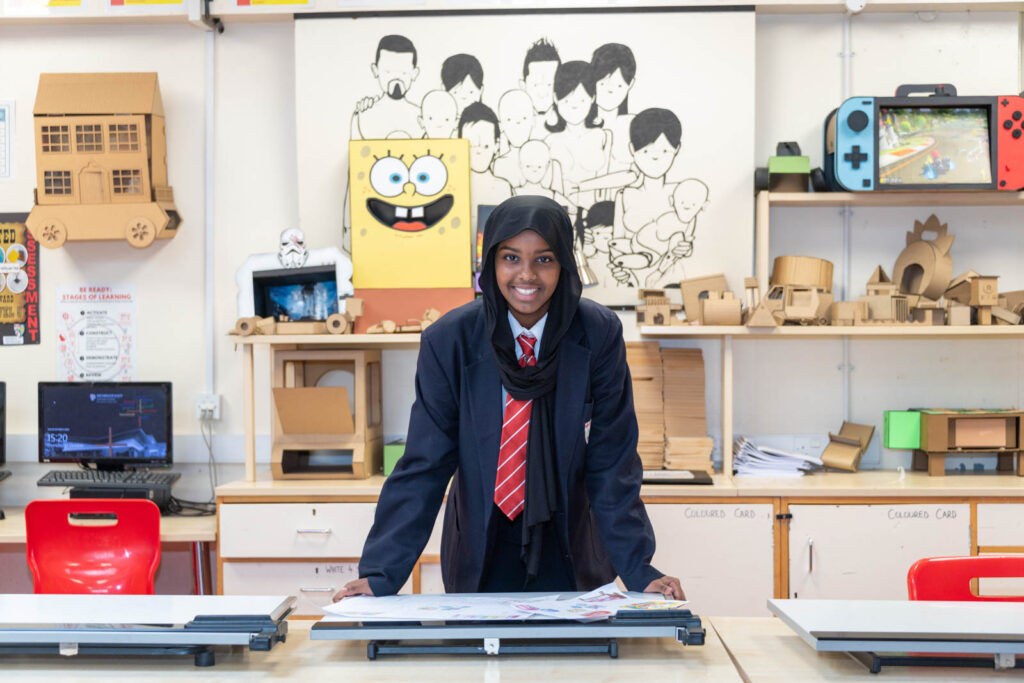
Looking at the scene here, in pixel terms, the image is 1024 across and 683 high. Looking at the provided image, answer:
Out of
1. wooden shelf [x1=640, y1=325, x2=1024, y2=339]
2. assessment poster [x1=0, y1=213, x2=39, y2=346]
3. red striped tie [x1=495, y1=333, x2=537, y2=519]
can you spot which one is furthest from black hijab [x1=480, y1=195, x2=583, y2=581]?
assessment poster [x1=0, y1=213, x2=39, y2=346]

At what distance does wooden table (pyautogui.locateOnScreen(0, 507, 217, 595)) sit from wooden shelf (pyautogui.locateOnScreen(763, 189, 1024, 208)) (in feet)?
7.57

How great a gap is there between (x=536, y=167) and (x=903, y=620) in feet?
7.44

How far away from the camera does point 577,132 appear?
325 cm

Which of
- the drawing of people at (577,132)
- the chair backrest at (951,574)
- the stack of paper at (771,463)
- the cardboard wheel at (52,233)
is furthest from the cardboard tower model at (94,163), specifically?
the chair backrest at (951,574)

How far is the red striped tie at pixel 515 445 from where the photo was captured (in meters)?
1.70

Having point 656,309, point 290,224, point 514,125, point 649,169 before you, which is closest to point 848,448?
point 656,309

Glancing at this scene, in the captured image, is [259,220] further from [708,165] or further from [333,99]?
[708,165]

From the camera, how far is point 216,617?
4.40 feet

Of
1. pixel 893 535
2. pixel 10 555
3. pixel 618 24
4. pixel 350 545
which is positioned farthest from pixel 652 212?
pixel 10 555

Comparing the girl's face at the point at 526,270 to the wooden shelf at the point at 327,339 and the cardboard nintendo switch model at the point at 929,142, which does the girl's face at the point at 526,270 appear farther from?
the cardboard nintendo switch model at the point at 929,142

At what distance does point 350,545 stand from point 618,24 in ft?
7.03

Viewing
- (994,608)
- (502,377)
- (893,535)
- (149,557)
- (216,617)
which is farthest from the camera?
(893,535)

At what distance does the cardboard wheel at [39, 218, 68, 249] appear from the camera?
3.19 metres

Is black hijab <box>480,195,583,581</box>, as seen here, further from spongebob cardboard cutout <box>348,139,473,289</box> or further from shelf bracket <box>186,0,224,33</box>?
shelf bracket <box>186,0,224,33</box>
